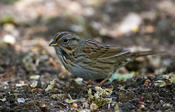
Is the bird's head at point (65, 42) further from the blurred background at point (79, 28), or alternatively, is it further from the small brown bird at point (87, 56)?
the blurred background at point (79, 28)

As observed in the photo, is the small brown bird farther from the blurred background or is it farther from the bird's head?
the blurred background

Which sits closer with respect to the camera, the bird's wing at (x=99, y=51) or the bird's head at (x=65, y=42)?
the bird's head at (x=65, y=42)

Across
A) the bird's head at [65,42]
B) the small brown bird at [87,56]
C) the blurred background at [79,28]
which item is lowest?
the small brown bird at [87,56]

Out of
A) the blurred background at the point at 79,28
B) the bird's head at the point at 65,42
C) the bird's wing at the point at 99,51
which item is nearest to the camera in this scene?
the bird's head at the point at 65,42

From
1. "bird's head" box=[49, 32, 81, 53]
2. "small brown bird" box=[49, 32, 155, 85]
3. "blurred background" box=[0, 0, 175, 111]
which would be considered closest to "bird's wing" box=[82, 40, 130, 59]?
"small brown bird" box=[49, 32, 155, 85]

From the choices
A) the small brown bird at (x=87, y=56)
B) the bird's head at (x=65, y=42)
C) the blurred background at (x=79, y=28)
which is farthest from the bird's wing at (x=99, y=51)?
the blurred background at (x=79, y=28)

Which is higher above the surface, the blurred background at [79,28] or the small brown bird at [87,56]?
the blurred background at [79,28]

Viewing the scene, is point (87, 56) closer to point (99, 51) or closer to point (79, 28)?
point (99, 51)
